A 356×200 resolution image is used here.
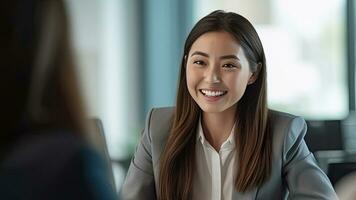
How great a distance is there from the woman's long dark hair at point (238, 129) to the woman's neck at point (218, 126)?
3 centimetres

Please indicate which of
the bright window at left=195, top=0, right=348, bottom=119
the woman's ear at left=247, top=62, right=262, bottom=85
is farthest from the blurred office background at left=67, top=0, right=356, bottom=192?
the woman's ear at left=247, top=62, right=262, bottom=85

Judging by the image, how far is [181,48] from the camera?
4.77m

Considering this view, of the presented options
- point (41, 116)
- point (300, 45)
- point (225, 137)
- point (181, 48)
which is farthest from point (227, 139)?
point (300, 45)

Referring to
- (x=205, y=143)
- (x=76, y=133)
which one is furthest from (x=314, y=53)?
(x=76, y=133)

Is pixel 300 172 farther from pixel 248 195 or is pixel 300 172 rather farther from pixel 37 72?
pixel 37 72

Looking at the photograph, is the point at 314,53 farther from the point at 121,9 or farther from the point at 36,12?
the point at 36,12

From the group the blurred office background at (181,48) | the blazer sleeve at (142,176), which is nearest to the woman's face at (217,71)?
the blazer sleeve at (142,176)

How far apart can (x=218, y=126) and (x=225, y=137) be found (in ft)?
0.13

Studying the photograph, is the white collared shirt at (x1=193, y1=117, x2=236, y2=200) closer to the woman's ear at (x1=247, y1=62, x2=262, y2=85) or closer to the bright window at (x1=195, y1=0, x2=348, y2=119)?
the woman's ear at (x1=247, y1=62, x2=262, y2=85)

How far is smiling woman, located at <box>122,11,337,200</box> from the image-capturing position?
1626mm

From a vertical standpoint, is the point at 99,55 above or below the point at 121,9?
below

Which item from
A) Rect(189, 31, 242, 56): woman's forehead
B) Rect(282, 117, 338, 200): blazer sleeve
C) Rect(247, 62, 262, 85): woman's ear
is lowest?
Rect(282, 117, 338, 200): blazer sleeve

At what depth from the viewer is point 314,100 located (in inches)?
205

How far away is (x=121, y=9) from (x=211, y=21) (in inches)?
129
